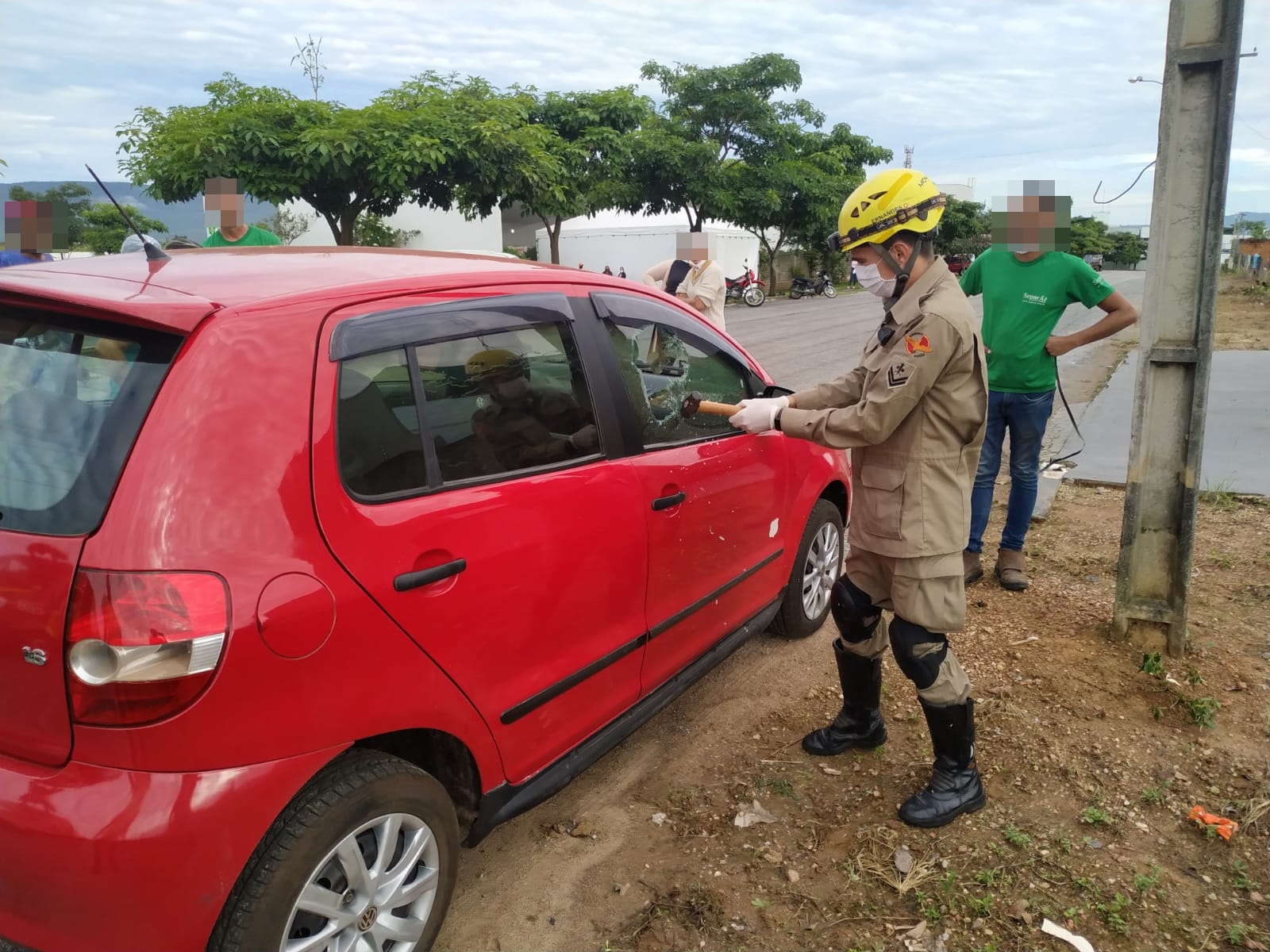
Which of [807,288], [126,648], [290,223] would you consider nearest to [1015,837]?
[126,648]

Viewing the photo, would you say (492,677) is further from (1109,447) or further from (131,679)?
(1109,447)

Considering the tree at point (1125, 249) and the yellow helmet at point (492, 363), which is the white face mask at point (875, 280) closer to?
the yellow helmet at point (492, 363)

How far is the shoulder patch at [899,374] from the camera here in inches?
98.3

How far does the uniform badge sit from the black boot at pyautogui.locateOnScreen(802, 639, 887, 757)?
110 centimetres

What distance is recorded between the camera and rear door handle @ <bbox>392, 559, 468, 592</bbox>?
189 cm

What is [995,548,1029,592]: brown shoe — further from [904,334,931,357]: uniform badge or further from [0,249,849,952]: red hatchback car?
[0,249,849,952]: red hatchback car

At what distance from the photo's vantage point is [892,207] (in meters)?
2.57

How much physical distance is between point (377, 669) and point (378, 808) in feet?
0.98

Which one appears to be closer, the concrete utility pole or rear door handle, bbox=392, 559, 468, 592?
rear door handle, bbox=392, 559, 468, 592

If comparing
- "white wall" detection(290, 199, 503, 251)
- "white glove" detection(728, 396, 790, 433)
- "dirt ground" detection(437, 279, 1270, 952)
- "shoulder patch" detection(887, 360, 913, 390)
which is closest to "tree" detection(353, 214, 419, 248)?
"white wall" detection(290, 199, 503, 251)

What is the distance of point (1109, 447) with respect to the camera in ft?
24.0

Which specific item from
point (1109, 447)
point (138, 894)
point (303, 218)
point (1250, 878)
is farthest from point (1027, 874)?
point (303, 218)

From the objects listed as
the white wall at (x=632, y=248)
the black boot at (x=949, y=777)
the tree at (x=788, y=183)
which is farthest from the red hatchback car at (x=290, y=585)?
the white wall at (x=632, y=248)

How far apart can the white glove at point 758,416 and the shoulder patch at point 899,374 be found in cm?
36
